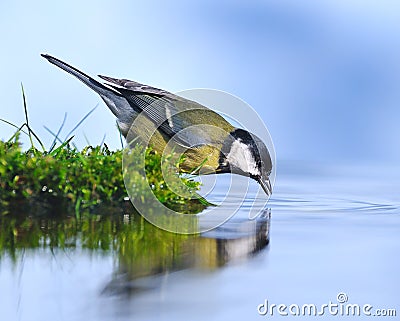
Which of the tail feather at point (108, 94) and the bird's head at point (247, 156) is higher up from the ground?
the tail feather at point (108, 94)

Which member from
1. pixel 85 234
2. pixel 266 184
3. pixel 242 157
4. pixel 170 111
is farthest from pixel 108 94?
pixel 85 234

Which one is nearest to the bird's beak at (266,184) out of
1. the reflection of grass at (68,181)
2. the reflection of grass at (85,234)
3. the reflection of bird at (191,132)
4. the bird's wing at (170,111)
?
the reflection of bird at (191,132)

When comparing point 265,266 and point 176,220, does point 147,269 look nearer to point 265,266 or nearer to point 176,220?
point 265,266

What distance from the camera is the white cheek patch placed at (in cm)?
511

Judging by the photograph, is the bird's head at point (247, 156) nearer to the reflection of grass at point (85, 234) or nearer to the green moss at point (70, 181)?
the green moss at point (70, 181)

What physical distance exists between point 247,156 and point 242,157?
4cm

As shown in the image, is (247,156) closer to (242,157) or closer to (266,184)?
(242,157)

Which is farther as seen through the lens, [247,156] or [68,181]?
[247,156]

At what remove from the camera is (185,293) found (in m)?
2.61

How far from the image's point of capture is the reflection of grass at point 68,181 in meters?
3.98

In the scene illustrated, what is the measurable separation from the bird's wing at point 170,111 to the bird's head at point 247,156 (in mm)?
157

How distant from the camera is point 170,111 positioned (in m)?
5.18

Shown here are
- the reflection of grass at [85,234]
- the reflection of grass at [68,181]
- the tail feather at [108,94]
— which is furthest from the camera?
the tail feather at [108,94]

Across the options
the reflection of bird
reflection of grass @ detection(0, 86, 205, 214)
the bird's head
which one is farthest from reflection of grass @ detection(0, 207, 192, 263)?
the bird's head
